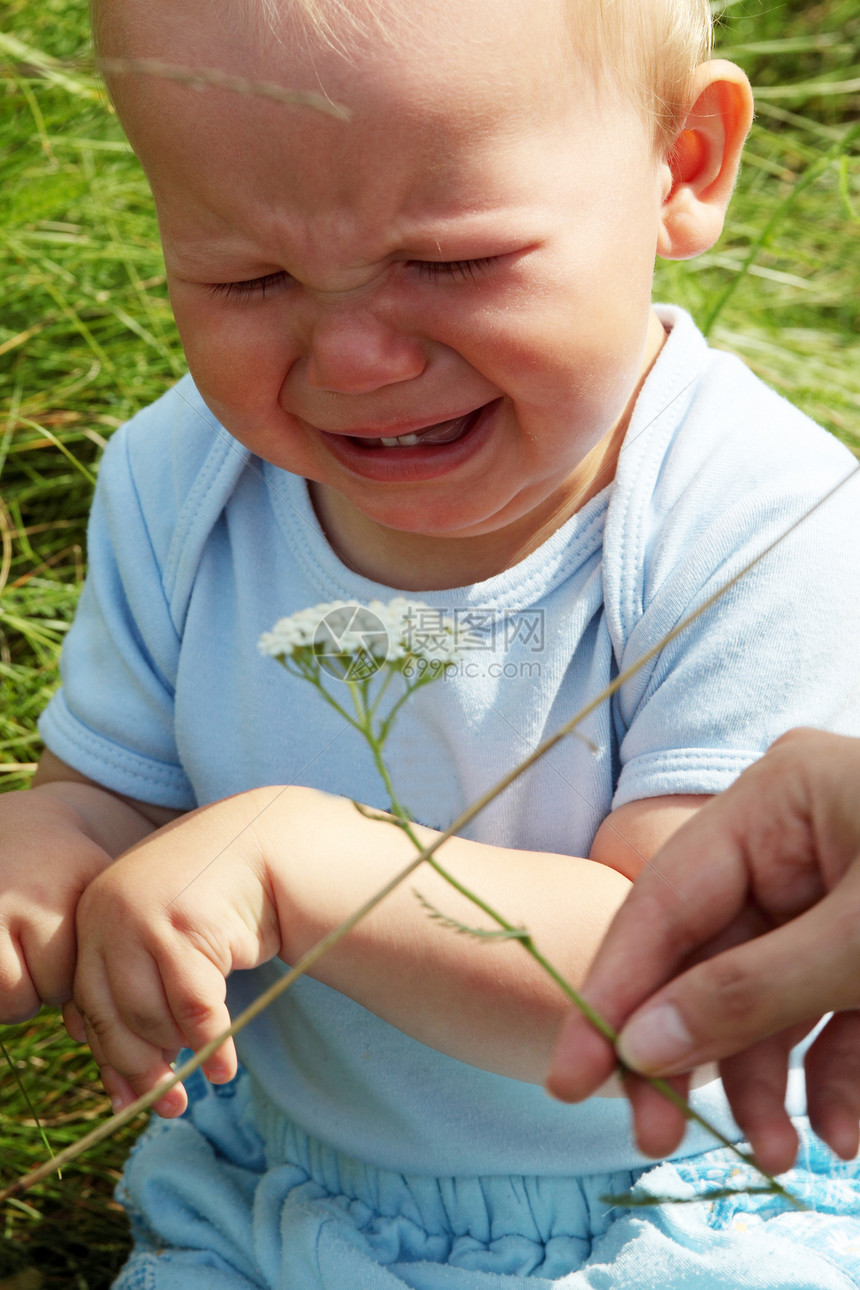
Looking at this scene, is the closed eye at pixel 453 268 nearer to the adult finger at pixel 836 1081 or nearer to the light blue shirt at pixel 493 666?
the light blue shirt at pixel 493 666

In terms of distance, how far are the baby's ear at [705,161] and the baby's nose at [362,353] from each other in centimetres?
23

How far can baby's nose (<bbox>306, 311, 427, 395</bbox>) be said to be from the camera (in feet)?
1.94

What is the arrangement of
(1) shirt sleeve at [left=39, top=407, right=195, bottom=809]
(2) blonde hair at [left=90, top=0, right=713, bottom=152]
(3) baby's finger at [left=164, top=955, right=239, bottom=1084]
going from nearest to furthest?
(2) blonde hair at [left=90, top=0, right=713, bottom=152] → (3) baby's finger at [left=164, top=955, right=239, bottom=1084] → (1) shirt sleeve at [left=39, top=407, right=195, bottom=809]

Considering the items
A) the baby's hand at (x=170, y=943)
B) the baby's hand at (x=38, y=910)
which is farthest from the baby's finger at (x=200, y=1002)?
the baby's hand at (x=38, y=910)

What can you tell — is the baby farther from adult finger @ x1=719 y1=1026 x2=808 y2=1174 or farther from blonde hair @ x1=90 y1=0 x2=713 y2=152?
adult finger @ x1=719 y1=1026 x2=808 y2=1174

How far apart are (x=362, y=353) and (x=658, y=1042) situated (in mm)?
366

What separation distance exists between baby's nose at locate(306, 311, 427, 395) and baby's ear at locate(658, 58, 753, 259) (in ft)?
0.76

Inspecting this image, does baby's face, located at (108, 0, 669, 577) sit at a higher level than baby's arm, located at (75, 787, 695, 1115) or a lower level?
higher

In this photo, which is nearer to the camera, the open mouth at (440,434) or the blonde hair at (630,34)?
the blonde hair at (630,34)

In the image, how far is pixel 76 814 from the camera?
0.84 m

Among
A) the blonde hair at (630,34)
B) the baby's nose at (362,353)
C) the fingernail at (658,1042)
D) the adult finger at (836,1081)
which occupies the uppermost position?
the blonde hair at (630,34)

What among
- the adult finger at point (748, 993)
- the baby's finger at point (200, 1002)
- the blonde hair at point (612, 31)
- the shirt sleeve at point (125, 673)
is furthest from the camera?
the shirt sleeve at point (125, 673)

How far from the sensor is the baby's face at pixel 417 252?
55 cm

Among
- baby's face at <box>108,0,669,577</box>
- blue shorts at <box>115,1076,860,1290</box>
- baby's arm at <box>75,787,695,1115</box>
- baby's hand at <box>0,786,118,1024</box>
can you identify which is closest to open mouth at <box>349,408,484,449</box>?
baby's face at <box>108,0,669,577</box>
